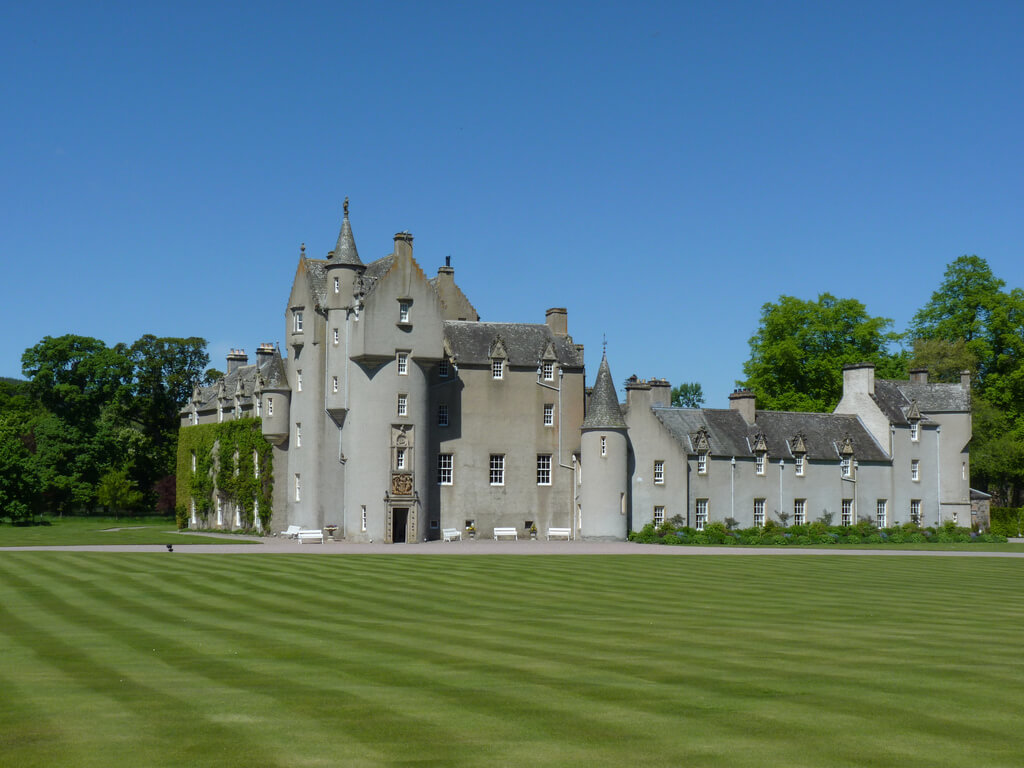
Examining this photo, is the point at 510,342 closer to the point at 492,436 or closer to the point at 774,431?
the point at 492,436

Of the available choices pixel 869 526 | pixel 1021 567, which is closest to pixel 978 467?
pixel 869 526

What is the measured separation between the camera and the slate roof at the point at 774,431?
6134 centimetres

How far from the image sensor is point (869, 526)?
61.5 meters

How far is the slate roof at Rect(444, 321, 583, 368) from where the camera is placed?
197 feet

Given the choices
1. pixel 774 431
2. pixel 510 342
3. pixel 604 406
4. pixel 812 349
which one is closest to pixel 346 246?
pixel 510 342

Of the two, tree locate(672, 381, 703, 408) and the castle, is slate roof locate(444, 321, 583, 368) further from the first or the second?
tree locate(672, 381, 703, 408)

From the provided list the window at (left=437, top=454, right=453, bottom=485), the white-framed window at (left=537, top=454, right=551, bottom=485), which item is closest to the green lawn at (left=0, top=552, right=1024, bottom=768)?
the window at (left=437, top=454, right=453, bottom=485)

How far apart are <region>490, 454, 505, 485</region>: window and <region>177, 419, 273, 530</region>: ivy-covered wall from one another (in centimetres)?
1268

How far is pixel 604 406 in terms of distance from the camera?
5869cm

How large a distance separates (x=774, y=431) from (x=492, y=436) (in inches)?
654

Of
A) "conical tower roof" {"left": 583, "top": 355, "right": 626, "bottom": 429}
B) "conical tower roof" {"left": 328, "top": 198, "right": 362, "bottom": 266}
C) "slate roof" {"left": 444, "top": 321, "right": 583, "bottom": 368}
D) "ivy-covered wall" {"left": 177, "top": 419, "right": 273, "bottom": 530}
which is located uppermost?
"conical tower roof" {"left": 328, "top": 198, "right": 362, "bottom": 266}

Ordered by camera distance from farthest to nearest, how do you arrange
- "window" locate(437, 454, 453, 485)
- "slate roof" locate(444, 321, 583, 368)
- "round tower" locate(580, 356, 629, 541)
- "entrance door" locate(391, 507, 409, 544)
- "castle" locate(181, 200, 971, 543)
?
1. "slate roof" locate(444, 321, 583, 368)
2. "window" locate(437, 454, 453, 485)
3. "round tower" locate(580, 356, 629, 541)
4. "castle" locate(181, 200, 971, 543)
5. "entrance door" locate(391, 507, 409, 544)

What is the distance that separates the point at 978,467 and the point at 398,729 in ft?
226

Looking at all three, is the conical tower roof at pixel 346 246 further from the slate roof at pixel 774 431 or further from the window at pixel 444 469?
the slate roof at pixel 774 431
